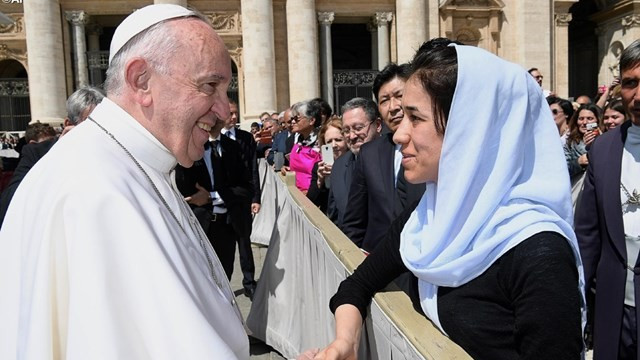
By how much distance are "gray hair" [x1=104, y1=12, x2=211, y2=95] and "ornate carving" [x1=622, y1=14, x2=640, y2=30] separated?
2466 centimetres

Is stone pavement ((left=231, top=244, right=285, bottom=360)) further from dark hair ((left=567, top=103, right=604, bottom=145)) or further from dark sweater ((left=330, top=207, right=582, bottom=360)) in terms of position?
dark hair ((left=567, top=103, right=604, bottom=145))

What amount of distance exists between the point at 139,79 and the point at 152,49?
10cm

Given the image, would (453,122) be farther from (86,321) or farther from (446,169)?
(86,321)

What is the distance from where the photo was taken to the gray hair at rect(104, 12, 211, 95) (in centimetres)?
161

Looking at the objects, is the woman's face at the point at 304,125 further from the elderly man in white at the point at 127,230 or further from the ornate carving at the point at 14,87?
the ornate carving at the point at 14,87

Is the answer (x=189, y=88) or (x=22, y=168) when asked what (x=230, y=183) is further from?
(x=189, y=88)

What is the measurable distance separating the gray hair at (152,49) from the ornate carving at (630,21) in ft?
80.9

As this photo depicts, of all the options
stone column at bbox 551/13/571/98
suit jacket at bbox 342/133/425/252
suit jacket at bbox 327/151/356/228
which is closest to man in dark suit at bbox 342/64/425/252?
suit jacket at bbox 342/133/425/252

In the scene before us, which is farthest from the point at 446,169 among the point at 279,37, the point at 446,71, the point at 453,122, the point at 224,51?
the point at 279,37

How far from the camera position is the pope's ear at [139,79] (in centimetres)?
160

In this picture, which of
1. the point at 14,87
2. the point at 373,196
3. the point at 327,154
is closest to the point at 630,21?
the point at 327,154

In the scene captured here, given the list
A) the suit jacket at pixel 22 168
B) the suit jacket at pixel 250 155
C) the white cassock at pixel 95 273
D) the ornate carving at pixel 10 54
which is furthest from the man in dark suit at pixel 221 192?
the ornate carving at pixel 10 54

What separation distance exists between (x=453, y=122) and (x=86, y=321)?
1.13 meters

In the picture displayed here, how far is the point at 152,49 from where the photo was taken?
1.62 meters
